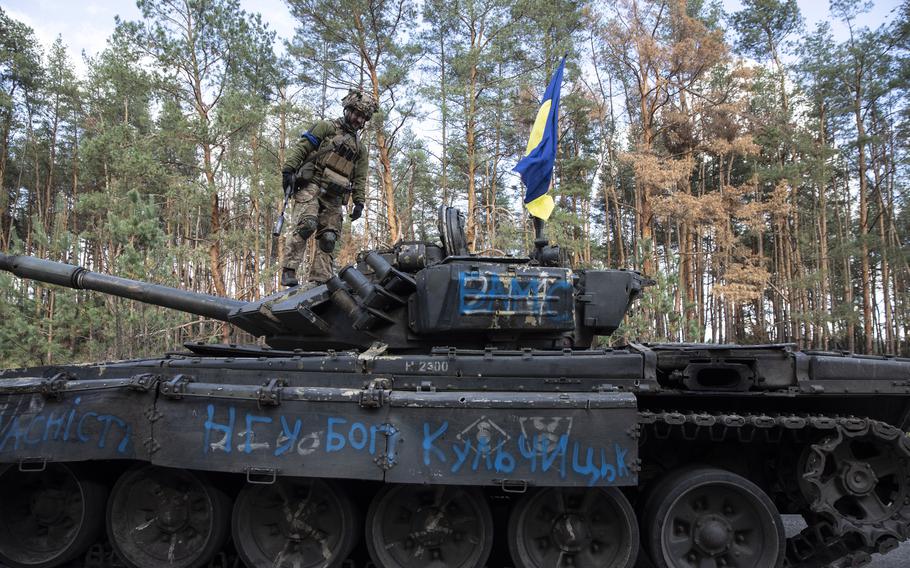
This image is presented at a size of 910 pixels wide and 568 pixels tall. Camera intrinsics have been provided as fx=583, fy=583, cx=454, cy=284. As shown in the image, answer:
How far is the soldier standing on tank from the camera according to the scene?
723 centimetres

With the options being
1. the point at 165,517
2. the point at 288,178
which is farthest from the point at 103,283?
the point at 165,517

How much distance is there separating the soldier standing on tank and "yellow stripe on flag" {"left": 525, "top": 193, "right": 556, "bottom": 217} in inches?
94.1

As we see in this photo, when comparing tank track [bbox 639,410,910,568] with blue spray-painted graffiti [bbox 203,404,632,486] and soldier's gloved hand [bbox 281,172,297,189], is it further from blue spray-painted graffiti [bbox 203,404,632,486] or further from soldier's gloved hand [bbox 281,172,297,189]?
soldier's gloved hand [bbox 281,172,297,189]

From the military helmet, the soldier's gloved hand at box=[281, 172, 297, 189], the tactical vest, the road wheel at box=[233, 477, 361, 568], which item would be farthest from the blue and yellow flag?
the road wheel at box=[233, 477, 361, 568]

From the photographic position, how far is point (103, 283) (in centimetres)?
707

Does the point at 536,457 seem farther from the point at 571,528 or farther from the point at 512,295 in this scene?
the point at 512,295

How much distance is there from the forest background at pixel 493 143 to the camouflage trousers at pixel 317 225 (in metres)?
8.16

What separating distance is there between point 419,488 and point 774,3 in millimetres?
30392

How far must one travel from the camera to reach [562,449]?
Answer: 4.93 m

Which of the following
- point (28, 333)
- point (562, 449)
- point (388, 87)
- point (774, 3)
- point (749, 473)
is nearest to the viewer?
point (562, 449)

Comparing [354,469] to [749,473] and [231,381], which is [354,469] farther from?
[749,473]

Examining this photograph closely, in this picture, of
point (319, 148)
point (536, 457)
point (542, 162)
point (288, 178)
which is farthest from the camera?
point (542, 162)

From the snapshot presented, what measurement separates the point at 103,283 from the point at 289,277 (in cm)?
228

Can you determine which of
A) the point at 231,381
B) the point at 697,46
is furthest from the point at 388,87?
the point at 231,381
